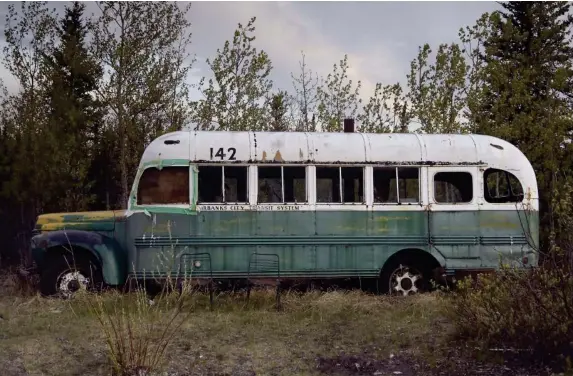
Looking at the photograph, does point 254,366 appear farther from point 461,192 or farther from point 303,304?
point 461,192

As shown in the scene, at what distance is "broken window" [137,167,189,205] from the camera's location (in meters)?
9.26

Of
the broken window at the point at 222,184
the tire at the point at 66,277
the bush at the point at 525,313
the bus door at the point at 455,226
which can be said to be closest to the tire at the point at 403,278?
the bus door at the point at 455,226

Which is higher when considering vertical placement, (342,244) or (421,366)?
(342,244)

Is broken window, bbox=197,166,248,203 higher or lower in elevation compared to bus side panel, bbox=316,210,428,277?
higher

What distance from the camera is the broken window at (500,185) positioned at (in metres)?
9.74

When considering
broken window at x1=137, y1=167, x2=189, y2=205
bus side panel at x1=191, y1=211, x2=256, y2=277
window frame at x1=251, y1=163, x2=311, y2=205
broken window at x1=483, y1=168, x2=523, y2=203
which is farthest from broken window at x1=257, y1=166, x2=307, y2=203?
→ broken window at x1=483, y1=168, x2=523, y2=203

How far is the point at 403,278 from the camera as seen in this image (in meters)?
9.70

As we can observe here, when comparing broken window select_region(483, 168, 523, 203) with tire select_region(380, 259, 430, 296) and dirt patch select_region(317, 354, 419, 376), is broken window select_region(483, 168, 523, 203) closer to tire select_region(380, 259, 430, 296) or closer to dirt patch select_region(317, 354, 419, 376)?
tire select_region(380, 259, 430, 296)

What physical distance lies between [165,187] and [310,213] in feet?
7.70

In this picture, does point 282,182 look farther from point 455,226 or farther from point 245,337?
point 245,337

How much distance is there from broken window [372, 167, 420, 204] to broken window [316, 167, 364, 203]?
279 mm

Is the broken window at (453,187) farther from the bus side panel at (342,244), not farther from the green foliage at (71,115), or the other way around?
the green foliage at (71,115)

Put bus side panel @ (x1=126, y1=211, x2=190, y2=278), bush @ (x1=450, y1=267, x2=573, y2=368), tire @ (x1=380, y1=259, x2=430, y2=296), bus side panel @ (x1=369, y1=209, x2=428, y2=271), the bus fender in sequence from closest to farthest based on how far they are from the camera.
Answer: bush @ (x1=450, y1=267, x2=573, y2=368)
bus side panel @ (x1=126, y1=211, x2=190, y2=278)
the bus fender
bus side panel @ (x1=369, y1=209, x2=428, y2=271)
tire @ (x1=380, y1=259, x2=430, y2=296)

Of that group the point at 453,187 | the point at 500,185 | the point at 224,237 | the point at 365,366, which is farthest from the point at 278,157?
the point at 365,366
